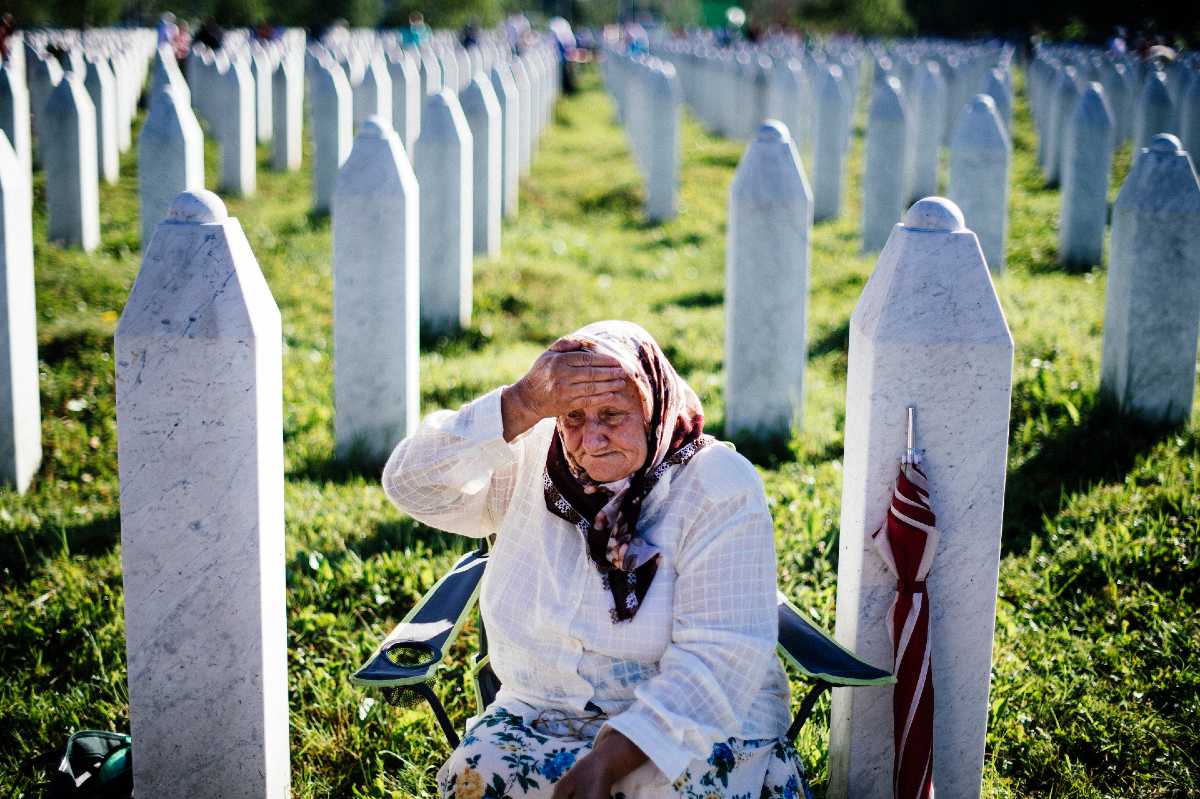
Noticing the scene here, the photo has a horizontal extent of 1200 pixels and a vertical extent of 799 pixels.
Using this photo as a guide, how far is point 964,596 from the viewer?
306 centimetres

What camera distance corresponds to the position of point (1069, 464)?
5.62 m

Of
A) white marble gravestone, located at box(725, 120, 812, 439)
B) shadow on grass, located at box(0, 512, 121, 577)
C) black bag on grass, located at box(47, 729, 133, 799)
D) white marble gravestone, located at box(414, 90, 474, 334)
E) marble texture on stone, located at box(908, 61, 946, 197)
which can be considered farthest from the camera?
marble texture on stone, located at box(908, 61, 946, 197)

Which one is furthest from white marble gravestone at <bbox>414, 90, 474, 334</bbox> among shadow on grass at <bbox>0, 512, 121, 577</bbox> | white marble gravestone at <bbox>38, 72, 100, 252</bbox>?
white marble gravestone at <bbox>38, 72, 100, 252</bbox>

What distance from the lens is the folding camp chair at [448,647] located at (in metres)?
2.94

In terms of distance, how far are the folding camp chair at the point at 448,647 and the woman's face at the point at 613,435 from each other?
0.65 meters

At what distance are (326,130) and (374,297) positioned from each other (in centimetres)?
632

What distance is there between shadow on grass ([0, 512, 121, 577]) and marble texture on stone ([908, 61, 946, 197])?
10.0 m

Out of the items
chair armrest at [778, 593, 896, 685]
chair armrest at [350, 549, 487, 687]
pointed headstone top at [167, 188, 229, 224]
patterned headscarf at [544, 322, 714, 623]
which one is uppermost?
pointed headstone top at [167, 188, 229, 224]

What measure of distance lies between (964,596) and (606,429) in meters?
1.04

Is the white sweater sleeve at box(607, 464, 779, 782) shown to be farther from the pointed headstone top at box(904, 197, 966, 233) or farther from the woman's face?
the pointed headstone top at box(904, 197, 966, 233)

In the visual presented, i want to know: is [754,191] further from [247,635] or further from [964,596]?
[247,635]

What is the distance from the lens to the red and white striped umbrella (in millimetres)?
2934

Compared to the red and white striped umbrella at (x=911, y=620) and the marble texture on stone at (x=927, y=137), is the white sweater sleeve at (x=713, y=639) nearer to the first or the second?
the red and white striped umbrella at (x=911, y=620)

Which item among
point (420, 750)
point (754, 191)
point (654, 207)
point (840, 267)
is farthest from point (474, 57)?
point (420, 750)
